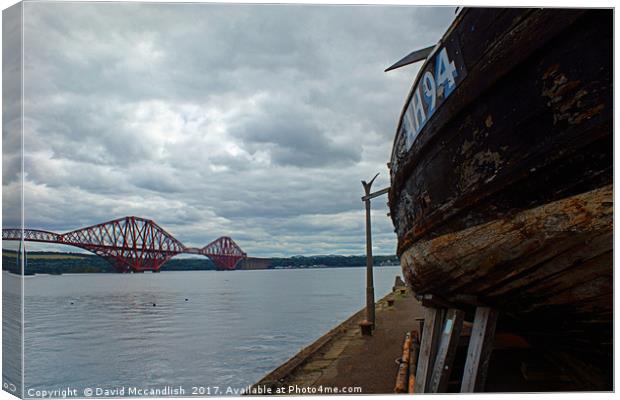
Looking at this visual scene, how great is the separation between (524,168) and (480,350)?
1.89 m

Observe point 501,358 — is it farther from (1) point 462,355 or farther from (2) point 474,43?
(2) point 474,43

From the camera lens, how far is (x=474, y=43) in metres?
3.27

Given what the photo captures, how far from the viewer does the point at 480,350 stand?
4.21 m

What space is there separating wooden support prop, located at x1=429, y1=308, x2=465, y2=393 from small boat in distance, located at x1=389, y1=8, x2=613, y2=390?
57cm

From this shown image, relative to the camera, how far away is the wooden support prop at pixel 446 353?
4.68 m

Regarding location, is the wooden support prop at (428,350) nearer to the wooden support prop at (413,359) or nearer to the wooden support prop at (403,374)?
the wooden support prop at (413,359)

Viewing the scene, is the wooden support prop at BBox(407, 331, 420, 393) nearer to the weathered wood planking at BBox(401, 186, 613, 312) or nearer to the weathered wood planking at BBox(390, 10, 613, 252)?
the weathered wood planking at BBox(401, 186, 613, 312)

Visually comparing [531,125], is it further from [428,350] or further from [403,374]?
[403,374]

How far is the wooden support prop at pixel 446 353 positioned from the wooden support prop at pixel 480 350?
1.27ft

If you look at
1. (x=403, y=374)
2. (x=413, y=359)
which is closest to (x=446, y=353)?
(x=403, y=374)

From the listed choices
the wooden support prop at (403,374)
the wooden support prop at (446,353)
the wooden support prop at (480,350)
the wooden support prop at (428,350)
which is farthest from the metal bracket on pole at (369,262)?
the wooden support prop at (480,350)

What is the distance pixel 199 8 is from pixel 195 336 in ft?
49.8

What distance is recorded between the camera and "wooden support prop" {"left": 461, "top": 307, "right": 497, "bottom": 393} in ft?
13.8

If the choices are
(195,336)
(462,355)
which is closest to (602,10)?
(462,355)
